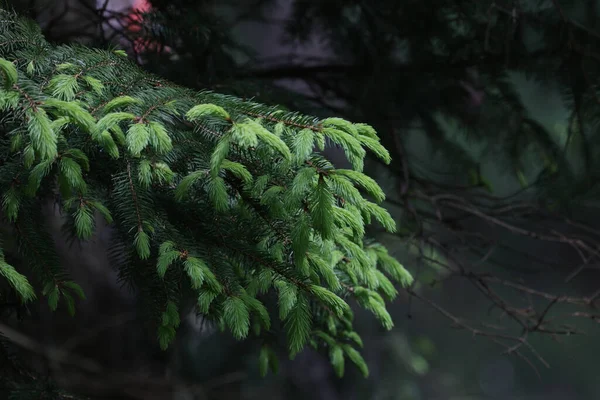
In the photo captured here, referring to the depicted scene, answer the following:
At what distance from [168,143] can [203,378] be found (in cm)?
281

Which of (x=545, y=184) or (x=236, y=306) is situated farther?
(x=545, y=184)

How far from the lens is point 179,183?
42.3 inches

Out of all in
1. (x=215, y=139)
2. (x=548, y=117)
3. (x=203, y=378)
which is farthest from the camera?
(x=548, y=117)

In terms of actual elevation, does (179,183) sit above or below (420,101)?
below

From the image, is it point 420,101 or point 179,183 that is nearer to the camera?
point 179,183

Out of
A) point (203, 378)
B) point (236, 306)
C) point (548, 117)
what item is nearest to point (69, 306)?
point (236, 306)

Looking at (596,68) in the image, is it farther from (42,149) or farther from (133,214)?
(42,149)

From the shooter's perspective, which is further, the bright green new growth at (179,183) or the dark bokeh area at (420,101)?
the dark bokeh area at (420,101)

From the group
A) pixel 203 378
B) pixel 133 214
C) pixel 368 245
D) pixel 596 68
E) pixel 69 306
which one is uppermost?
pixel 596 68

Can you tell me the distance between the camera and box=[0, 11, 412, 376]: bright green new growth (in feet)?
3.20

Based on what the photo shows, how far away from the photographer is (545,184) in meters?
2.19

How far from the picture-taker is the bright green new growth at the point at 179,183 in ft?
3.20

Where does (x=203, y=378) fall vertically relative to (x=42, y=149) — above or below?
below

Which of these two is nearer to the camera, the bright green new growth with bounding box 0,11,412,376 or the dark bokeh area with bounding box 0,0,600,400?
the bright green new growth with bounding box 0,11,412,376
